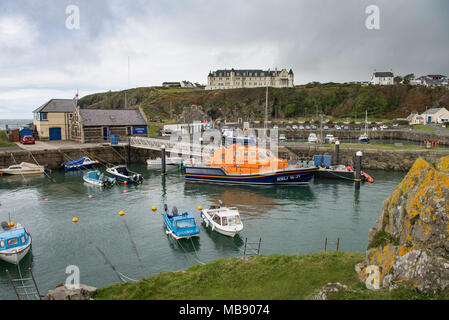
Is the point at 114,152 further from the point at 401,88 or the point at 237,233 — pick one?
the point at 401,88

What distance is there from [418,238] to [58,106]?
56.3 metres

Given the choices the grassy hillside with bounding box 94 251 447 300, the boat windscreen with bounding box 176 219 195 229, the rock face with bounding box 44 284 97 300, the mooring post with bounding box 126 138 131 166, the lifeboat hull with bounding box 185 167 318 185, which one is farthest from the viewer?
the mooring post with bounding box 126 138 131 166

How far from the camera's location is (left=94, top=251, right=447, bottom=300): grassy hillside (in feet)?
33.8

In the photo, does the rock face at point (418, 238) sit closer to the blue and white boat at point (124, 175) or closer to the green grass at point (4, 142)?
the blue and white boat at point (124, 175)

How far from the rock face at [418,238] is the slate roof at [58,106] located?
2126 inches

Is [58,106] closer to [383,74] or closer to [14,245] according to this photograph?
[14,245]

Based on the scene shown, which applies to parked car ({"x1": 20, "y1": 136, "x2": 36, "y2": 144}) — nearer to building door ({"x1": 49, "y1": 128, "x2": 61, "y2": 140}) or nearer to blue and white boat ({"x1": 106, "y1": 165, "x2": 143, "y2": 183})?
building door ({"x1": 49, "y1": 128, "x2": 61, "y2": 140})

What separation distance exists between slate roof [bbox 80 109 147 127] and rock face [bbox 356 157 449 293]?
47.1 meters

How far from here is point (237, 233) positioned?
20.6 m

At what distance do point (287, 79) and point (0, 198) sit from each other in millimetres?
120430

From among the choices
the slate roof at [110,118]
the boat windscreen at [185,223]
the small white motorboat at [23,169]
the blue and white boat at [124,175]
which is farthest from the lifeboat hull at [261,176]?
the slate roof at [110,118]

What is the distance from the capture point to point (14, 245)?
17.0 metres

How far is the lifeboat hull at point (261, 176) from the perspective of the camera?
3322cm

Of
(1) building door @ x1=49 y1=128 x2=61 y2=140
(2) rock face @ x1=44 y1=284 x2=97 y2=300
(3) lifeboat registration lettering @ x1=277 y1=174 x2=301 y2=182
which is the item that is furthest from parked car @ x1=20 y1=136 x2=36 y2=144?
(2) rock face @ x1=44 y1=284 x2=97 y2=300
